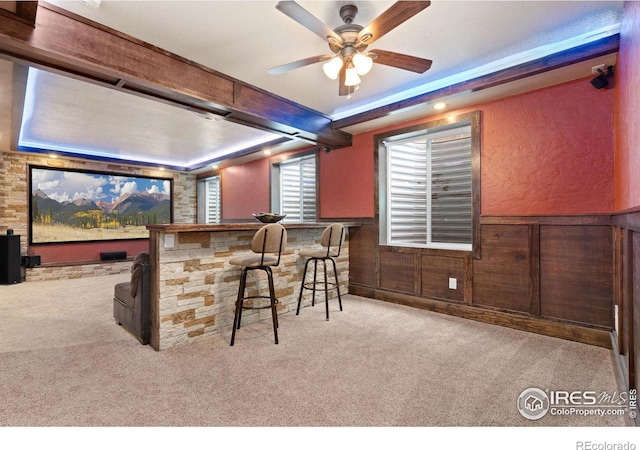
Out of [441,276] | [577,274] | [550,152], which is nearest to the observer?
[577,274]

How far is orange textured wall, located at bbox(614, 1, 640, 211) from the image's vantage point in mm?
1657

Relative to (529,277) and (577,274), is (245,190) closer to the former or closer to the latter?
(529,277)

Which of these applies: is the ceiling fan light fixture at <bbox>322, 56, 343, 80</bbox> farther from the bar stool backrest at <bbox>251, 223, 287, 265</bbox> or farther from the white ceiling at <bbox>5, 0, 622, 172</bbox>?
the bar stool backrest at <bbox>251, 223, 287, 265</bbox>

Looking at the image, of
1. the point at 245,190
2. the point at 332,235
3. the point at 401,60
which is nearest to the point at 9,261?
the point at 245,190

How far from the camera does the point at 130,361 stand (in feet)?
7.88

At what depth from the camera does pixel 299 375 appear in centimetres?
217

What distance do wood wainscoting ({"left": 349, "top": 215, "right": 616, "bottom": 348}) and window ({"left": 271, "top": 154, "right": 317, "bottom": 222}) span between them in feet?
6.95

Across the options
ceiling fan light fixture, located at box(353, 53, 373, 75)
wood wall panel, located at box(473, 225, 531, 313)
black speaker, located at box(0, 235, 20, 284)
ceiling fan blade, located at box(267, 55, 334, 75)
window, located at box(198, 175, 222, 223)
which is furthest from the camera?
window, located at box(198, 175, 222, 223)

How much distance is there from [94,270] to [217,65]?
5.42 metres

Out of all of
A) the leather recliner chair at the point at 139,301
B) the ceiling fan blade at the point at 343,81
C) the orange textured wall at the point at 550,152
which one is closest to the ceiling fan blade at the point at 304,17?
the ceiling fan blade at the point at 343,81

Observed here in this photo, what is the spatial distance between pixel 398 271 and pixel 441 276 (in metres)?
0.57

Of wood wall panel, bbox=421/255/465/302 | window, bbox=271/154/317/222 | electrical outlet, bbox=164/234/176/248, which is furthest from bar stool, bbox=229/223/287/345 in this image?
window, bbox=271/154/317/222

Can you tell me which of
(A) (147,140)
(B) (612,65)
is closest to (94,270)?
(A) (147,140)

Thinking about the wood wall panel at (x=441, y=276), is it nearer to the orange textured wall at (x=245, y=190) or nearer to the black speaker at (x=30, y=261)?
the orange textured wall at (x=245, y=190)
